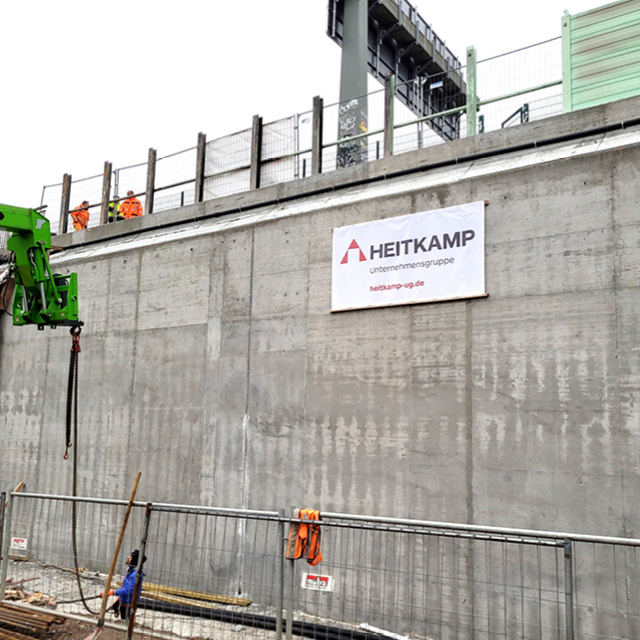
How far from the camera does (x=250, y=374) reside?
33.3ft

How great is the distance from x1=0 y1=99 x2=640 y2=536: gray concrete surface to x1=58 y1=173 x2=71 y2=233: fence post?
2730 mm

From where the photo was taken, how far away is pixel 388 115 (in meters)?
10.3

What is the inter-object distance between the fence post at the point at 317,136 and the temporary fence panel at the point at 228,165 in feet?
4.99

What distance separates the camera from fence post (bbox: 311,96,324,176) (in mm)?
10969

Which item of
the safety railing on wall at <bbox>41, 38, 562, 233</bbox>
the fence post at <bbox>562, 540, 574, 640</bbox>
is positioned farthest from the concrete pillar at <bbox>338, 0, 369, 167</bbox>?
the fence post at <bbox>562, 540, 574, 640</bbox>

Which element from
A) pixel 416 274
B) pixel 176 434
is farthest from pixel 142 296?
pixel 416 274

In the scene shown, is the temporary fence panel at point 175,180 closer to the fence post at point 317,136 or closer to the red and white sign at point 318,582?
the fence post at point 317,136

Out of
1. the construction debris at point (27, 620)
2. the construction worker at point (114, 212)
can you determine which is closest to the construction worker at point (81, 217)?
the construction worker at point (114, 212)

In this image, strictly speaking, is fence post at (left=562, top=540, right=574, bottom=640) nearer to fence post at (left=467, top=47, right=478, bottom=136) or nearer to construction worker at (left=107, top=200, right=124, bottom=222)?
fence post at (left=467, top=47, right=478, bottom=136)

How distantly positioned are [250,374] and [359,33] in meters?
10.4

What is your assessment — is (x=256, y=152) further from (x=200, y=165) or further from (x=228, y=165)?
(x=200, y=165)

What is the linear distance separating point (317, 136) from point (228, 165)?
2.11 m

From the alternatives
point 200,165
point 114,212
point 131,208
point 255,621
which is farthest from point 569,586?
point 114,212

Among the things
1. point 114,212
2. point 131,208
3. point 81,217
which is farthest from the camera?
point 81,217
